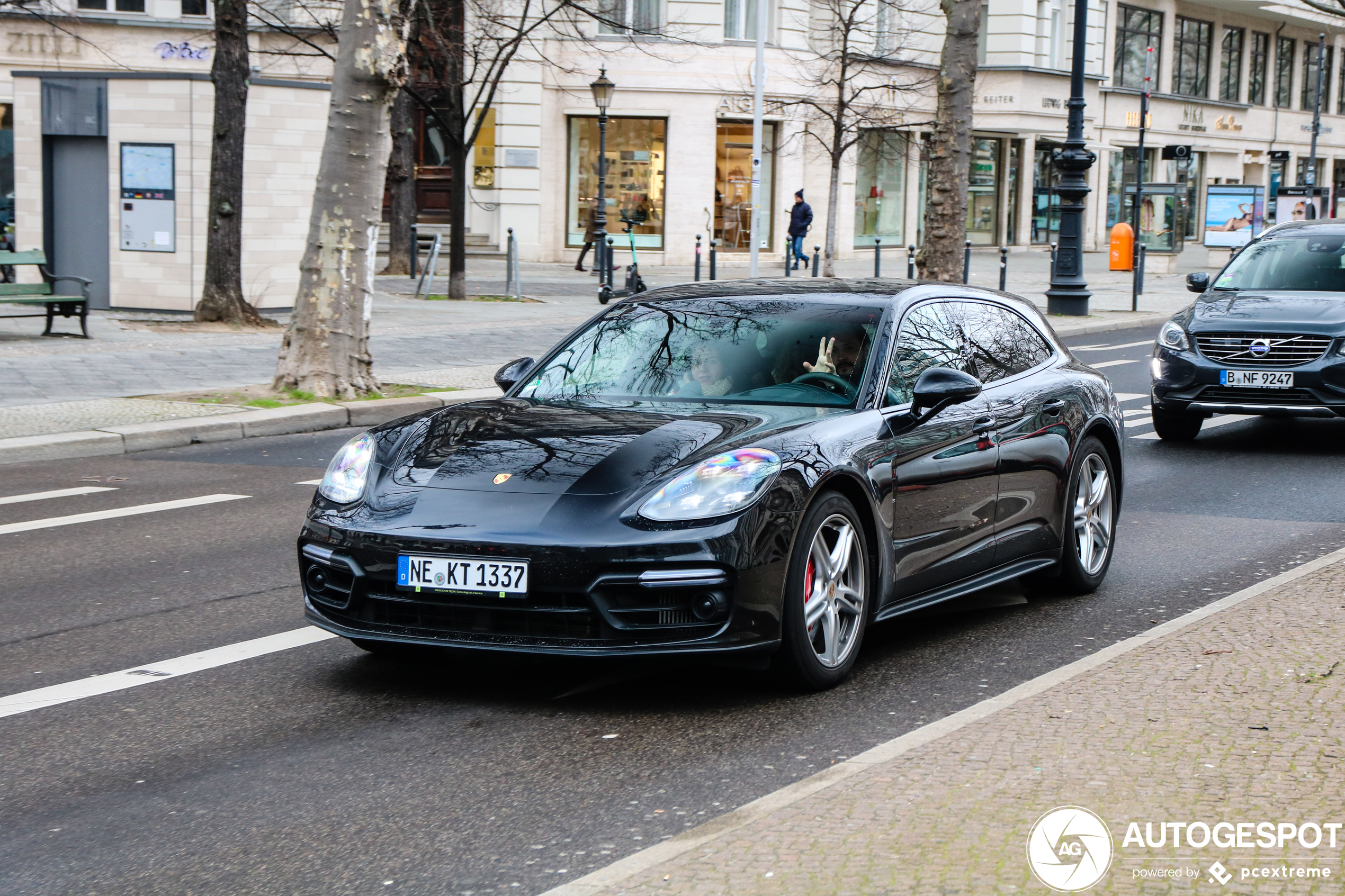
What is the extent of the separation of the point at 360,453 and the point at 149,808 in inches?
69.9

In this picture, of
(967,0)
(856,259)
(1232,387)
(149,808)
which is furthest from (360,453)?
(856,259)

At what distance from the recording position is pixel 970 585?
21.2 ft

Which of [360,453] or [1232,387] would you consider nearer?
[360,453]

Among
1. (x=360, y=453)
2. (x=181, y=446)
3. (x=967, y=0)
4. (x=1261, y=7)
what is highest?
(x=1261, y=7)

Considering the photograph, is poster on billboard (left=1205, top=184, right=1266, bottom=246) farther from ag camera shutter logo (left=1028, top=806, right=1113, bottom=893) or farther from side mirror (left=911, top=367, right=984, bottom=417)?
ag camera shutter logo (left=1028, top=806, right=1113, bottom=893)

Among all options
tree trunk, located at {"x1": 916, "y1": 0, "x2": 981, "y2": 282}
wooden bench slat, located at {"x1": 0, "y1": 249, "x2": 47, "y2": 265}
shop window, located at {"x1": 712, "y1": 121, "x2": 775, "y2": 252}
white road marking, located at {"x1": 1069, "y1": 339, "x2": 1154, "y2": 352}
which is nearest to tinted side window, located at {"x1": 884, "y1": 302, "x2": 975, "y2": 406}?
white road marking, located at {"x1": 1069, "y1": 339, "x2": 1154, "y2": 352}

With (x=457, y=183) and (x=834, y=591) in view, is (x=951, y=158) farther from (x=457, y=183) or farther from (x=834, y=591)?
(x=834, y=591)

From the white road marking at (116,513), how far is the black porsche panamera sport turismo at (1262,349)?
6.92 meters

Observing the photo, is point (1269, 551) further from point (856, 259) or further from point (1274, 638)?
point (856, 259)

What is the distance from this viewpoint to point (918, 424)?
6.16 meters

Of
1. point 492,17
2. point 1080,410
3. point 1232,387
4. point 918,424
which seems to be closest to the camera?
point 918,424

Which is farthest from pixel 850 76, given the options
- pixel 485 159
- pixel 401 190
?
pixel 401 190

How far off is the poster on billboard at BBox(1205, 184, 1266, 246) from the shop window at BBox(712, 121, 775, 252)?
10733 mm

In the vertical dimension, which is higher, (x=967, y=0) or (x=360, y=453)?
(x=967, y=0)
